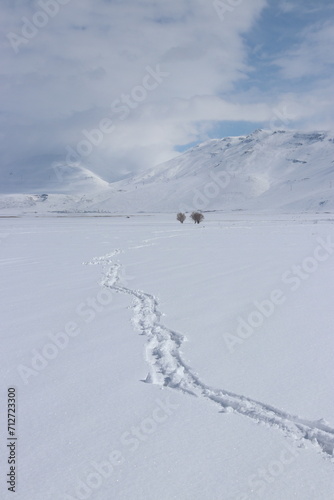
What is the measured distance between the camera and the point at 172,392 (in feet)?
15.6

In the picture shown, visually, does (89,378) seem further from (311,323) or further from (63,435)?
(311,323)

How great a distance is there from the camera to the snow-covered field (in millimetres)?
3289

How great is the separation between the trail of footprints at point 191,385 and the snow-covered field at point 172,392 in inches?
0.7

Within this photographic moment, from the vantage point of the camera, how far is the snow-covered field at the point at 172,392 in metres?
3.29

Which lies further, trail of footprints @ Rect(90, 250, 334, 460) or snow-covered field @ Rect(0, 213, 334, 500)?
trail of footprints @ Rect(90, 250, 334, 460)

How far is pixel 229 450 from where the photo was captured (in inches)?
141

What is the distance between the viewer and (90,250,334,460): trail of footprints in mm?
3816

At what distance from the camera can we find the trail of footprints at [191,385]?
3816mm

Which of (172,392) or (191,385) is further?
(191,385)

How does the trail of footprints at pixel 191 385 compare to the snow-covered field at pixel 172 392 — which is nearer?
the snow-covered field at pixel 172 392

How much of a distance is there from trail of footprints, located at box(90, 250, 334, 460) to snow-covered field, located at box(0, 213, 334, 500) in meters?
0.02

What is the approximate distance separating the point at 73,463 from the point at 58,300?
6496mm

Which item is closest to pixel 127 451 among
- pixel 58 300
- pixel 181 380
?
pixel 181 380

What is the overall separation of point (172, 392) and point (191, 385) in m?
0.29
